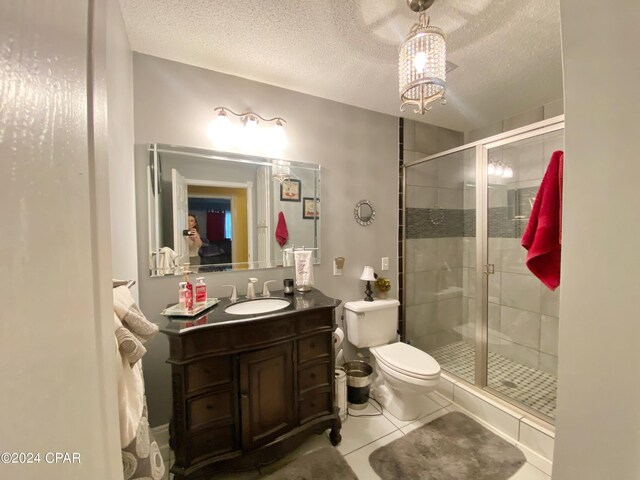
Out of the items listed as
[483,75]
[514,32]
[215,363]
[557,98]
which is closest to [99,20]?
[215,363]

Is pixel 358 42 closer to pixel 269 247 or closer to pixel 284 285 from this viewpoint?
pixel 269 247

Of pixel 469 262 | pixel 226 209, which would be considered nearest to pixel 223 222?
pixel 226 209

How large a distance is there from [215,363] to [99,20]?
1295mm

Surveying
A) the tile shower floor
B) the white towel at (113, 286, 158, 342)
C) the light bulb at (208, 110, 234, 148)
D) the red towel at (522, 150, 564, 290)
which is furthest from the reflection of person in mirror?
the tile shower floor

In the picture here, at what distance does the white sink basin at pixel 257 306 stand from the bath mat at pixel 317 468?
0.86 m

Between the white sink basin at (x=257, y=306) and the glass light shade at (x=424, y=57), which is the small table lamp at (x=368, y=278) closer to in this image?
the white sink basin at (x=257, y=306)

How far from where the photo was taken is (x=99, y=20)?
45 centimetres

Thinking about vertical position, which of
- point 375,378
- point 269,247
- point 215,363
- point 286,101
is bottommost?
point 375,378

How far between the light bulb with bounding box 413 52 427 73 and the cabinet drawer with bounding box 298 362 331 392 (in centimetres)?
165

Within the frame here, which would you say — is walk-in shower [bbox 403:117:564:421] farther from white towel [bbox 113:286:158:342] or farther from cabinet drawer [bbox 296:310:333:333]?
white towel [bbox 113:286:158:342]

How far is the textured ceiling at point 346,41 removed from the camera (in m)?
1.22

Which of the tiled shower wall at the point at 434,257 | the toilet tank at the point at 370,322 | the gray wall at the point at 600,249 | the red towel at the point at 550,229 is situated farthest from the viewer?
the tiled shower wall at the point at 434,257

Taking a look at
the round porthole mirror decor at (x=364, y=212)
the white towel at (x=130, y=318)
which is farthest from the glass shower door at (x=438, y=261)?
the white towel at (x=130, y=318)

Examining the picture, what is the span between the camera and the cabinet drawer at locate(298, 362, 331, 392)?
1.47m
